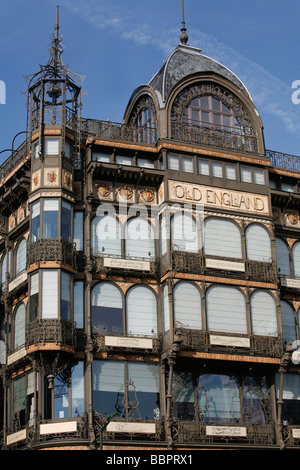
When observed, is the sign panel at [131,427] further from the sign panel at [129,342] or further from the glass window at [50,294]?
the glass window at [50,294]

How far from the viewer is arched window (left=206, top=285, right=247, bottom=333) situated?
44.7 meters

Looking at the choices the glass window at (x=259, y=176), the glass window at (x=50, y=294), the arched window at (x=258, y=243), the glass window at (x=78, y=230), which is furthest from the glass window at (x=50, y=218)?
the glass window at (x=259, y=176)

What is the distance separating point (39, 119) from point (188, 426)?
58.3 ft

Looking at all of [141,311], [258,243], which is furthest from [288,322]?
[141,311]

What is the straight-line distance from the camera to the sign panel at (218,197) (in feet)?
153

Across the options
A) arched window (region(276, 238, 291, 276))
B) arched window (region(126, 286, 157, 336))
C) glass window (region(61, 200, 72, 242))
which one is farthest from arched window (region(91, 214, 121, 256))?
arched window (region(276, 238, 291, 276))

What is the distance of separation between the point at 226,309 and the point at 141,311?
4485 millimetres

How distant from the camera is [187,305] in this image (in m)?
44.2

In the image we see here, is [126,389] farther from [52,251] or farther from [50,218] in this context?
[50,218]

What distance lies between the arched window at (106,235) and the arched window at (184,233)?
9.87 ft

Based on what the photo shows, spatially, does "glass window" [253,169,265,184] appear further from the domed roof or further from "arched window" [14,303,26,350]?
"arched window" [14,303,26,350]

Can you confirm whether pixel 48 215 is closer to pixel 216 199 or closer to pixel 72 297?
pixel 72 297
